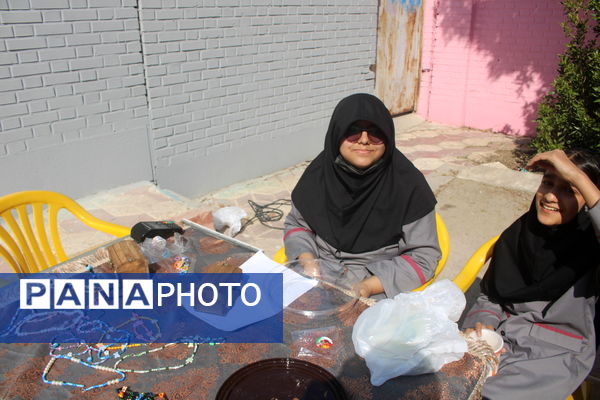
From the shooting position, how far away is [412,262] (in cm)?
225

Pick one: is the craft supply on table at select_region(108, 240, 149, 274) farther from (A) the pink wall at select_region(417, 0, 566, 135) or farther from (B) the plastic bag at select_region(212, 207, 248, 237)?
(A) the pink wall at select_region(417, 0, 566, 135)

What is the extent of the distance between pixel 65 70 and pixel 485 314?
3649 mm

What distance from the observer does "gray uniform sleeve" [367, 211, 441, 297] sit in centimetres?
220

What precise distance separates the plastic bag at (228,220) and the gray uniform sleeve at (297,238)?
172 cm

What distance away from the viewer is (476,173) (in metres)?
6.11

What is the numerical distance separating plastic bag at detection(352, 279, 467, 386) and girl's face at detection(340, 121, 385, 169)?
31.4 inches

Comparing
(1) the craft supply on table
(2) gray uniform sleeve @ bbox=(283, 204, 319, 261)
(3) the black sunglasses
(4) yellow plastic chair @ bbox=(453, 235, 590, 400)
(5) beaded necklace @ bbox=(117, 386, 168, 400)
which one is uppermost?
(3) the black sunglasses

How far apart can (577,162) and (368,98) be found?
93cm

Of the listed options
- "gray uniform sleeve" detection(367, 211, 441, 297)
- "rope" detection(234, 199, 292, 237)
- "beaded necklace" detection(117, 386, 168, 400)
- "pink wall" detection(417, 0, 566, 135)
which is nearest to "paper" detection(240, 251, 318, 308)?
"gray uniform sleeve" detection(367, 211, 441, 297)

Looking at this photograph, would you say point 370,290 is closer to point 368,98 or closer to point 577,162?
point 368,98

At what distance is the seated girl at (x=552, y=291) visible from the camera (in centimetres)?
195

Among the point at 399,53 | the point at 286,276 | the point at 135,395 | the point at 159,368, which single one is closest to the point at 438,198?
the point at 286,276

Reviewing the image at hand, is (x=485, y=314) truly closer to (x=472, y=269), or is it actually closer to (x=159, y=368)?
(x=472, y=269)

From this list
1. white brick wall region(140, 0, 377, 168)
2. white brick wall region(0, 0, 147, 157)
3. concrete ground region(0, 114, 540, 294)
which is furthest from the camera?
white brick wall region(140, 0, 377, 168)
